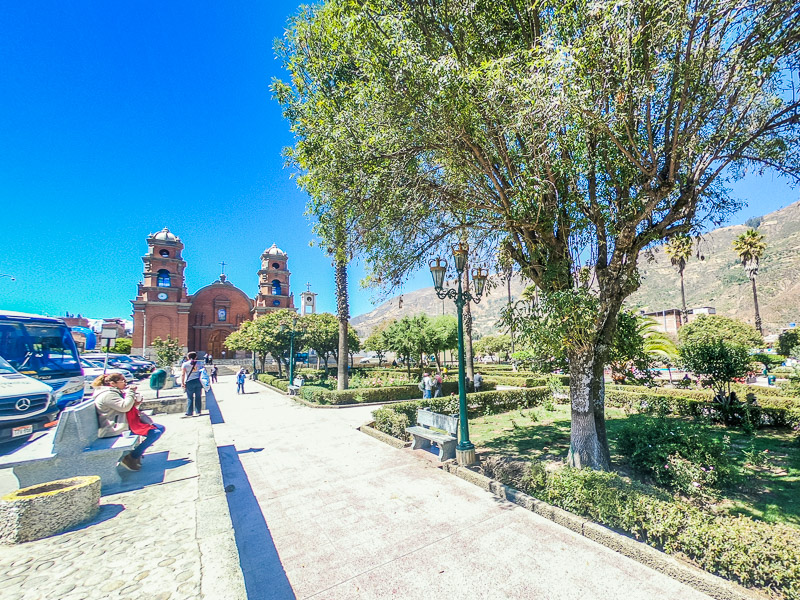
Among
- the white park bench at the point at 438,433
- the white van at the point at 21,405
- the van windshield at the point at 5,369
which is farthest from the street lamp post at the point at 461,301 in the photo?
the van windshield at the point at 5,369

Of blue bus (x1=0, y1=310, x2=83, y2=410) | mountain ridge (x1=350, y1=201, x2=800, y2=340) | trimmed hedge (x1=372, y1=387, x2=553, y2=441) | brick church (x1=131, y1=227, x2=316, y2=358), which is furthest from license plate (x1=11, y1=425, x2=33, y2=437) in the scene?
mountain ridge (x1=350, y1=201, x2=800, y2=340)

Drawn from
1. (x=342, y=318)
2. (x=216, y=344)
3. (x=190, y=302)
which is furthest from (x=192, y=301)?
(x=342, y=318)

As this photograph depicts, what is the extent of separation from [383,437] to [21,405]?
7.00 m

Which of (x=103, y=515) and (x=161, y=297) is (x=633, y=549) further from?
(x=161, y=297)

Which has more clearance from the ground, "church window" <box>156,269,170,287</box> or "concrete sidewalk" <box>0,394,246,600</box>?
"church window" <box>156,269,170,287</box>

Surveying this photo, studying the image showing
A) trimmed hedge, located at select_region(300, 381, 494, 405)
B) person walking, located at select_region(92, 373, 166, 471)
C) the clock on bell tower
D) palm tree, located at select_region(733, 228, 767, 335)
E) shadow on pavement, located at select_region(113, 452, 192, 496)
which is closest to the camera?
shadow on pavement, located at select_region(113, 452, 192, 496)

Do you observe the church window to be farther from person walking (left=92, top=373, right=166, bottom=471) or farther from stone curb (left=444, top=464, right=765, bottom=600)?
stone curb (left=444, top=464, right=765, bottom=600)

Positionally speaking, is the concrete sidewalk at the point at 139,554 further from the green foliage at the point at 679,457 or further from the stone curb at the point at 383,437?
the green foliage at the point at 679,457

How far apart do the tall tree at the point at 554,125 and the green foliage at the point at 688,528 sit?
4.83 feet

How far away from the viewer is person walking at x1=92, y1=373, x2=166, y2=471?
17.9 ft

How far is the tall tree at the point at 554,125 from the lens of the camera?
15.0ft

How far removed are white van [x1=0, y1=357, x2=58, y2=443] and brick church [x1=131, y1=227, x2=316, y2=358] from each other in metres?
39.6

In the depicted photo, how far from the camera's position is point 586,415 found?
6.20 metres

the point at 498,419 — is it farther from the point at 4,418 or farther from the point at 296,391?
the point at 4,418
